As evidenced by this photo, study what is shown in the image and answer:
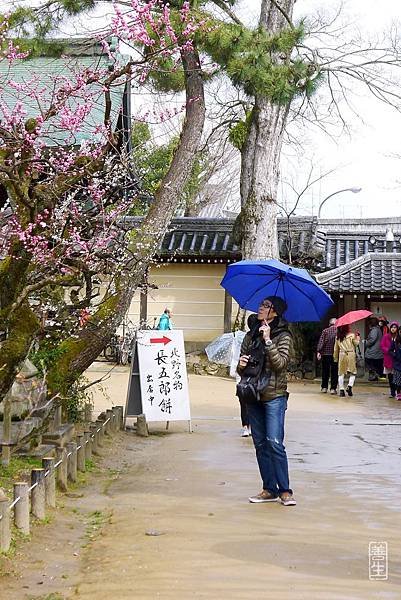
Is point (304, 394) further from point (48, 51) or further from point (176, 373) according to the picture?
point (48, 51)

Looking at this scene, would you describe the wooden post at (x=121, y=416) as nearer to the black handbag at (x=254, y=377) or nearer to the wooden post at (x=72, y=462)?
the wooden post at (x=72, y=462)

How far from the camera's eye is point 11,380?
7.45 meters

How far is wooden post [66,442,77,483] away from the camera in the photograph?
832 cm

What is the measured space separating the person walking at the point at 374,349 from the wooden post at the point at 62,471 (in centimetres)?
1498

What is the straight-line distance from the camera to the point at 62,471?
7.98 m

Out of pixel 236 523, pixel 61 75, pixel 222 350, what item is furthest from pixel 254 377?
pixel 222 350

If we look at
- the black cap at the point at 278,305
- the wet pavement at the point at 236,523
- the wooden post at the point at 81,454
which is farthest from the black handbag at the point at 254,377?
the wooden post at the point at 81,454

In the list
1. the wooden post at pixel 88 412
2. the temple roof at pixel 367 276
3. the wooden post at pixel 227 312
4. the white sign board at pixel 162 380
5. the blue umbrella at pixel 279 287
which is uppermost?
the temple roof at pixel 367 276

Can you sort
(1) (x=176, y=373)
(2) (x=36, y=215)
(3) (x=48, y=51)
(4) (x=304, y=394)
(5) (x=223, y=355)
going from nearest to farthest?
1. (2) (x=36, y=215)
2. (1) (x=176, y=373)
3. (3) (x=48, y=51)
4. (4) (x=304, y=394)
5. (5) (x=223, y=355)

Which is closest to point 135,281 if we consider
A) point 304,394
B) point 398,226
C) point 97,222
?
point 97,222

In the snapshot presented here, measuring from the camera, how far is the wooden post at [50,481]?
719 cm

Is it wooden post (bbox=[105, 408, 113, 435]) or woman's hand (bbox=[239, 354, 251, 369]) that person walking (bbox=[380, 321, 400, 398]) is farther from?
woman's hand (bbox=[239, 354, 251, 369])

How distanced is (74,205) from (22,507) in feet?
15.8

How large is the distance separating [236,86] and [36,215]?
6365mm
